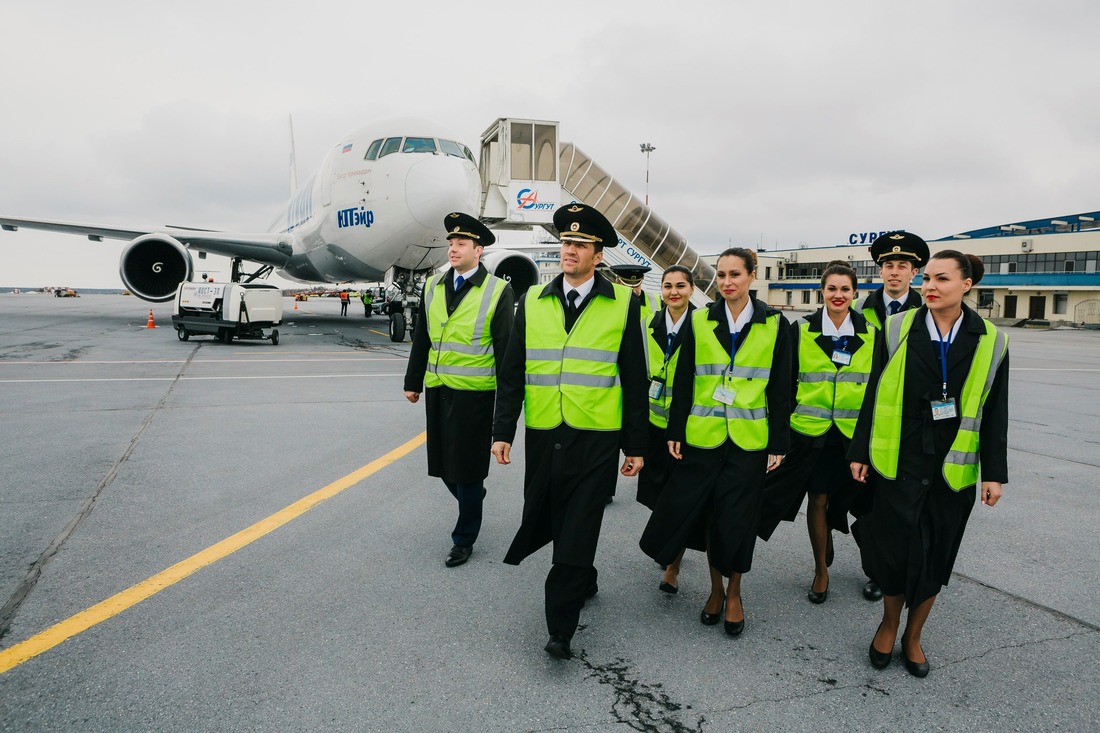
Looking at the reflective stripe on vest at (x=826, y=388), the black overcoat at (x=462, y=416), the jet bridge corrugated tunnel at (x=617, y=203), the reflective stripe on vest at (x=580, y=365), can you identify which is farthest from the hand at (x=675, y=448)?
the jet bridge corrugated tunnel at (x=617, y=203)

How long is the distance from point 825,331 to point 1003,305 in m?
56.2

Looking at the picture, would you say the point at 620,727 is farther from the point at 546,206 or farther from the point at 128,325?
the point at 128,325

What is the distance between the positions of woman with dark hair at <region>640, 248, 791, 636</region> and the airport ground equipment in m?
13.8

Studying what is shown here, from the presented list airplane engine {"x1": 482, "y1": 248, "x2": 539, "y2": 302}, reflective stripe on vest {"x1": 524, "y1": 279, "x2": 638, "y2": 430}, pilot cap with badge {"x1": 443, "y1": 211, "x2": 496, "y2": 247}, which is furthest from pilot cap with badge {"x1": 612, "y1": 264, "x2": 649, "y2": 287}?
airplane engine {"x1": 482, "y1": 248, "x2": 539, "y2": 302}

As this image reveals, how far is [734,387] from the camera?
3146mm

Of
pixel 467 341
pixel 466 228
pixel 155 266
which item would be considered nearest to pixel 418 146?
pixel 155 266

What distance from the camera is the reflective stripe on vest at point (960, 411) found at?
8.99 feet

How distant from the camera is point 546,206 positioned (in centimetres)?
1825

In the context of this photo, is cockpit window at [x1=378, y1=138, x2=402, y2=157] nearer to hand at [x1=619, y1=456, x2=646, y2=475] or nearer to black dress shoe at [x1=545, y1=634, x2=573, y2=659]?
hand at [x1=619, y1=456, x2=646, y2=475]

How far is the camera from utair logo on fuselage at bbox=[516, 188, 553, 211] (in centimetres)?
1817

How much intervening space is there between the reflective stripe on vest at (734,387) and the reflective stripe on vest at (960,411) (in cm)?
51

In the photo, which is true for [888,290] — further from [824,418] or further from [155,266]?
[155,266]

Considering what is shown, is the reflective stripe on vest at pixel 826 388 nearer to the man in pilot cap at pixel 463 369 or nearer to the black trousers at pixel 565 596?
the black trousers at pixel 565 596

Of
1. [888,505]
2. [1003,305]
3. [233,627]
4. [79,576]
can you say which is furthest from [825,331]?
[1003,305]
